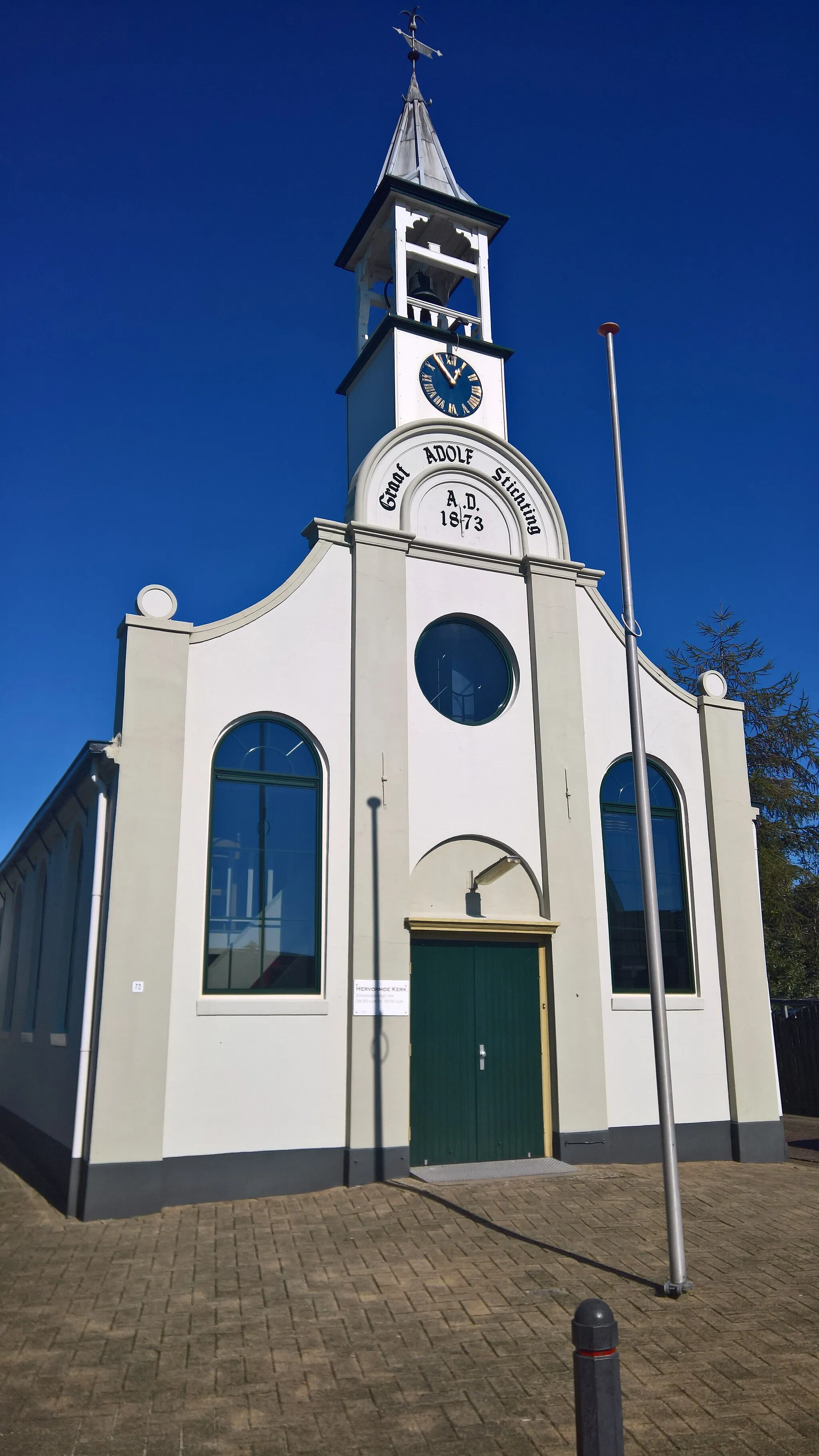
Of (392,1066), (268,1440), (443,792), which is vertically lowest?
(268,1440)

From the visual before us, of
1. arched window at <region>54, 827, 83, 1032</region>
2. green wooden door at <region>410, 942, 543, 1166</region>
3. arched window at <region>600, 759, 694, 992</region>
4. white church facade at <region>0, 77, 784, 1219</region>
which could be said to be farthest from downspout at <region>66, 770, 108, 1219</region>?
arched window at <region>600, 759, 694, 992</region>

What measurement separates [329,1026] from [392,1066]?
2.74 ft

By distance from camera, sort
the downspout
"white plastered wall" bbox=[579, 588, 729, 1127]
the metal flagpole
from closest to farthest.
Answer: the metal flagpole
the downspout
"white plastered wall" bbox=[579, 588, 729, 1127]

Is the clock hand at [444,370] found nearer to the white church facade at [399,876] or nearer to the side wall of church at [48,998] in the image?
the white church facade at [399,876]

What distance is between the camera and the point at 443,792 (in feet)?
40.8

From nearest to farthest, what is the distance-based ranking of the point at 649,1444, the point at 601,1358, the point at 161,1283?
the point at 601,1358, the point at 649,1444, the point at 161,1283

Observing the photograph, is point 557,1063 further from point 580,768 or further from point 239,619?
point 239,619

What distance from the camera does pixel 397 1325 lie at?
6695 mm

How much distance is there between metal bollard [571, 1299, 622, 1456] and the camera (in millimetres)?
3891

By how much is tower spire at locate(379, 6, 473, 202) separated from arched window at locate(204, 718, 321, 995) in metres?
10.0

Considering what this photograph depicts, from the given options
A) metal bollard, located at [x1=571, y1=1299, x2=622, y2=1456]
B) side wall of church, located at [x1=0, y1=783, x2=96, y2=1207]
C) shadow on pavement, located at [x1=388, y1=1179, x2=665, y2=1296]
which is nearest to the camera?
metal bollard, located at [x1=571, y1=1299, x2=622, y2=1456]

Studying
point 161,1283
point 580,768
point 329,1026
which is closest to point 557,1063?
point 329,1026

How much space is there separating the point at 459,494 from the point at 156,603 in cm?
480

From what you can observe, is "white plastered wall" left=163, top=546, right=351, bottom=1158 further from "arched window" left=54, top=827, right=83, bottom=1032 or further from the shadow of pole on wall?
"arched window" left=54, top=827, right=83, bottom=1032
